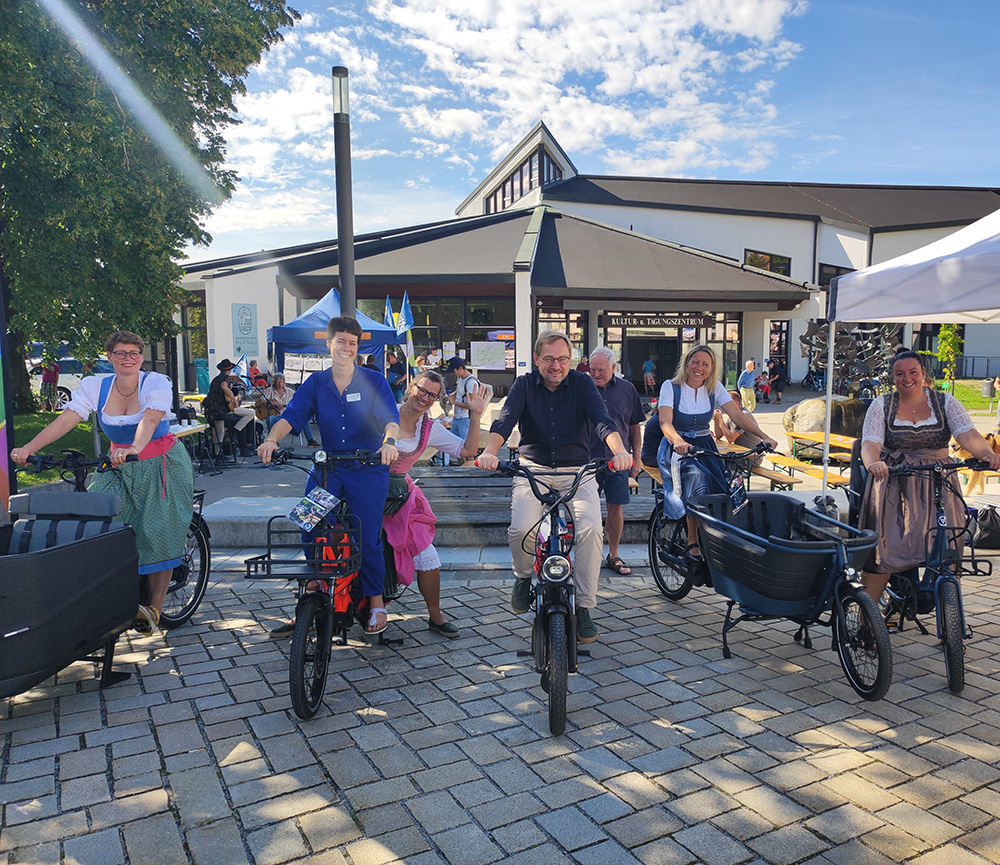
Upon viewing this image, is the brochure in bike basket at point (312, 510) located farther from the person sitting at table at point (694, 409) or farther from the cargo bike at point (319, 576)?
the person sitting at table at point (694, 409)

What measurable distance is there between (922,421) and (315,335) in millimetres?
11335

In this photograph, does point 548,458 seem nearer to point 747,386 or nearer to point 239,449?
point 239,449

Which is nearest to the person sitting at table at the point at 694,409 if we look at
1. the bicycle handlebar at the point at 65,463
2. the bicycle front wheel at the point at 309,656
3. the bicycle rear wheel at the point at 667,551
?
the bicycle rear wheel at the point at 667,551

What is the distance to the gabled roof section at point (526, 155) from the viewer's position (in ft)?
125

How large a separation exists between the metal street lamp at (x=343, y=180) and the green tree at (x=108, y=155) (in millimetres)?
3834

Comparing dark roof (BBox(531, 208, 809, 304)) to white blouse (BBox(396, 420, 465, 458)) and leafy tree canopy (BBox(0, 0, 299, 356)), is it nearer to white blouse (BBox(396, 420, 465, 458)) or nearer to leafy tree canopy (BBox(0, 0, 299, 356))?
leafy tree canopy (BBox(0, 0, 299, 356))

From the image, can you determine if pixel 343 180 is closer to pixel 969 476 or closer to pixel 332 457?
pixel 332 457

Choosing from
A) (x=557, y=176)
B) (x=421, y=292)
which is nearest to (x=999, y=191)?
(x=557, y=176)

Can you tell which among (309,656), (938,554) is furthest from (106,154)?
(938,554)

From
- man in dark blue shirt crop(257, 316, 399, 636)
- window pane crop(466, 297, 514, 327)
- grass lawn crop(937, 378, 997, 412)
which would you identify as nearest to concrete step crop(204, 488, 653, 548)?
man in dark blue shirt crop(257, 316, 399, 636)

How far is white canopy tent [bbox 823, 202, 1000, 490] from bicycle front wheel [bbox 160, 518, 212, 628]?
607 centimetres

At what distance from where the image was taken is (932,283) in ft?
20.5

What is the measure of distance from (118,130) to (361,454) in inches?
323

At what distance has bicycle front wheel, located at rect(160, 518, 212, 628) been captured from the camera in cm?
505
